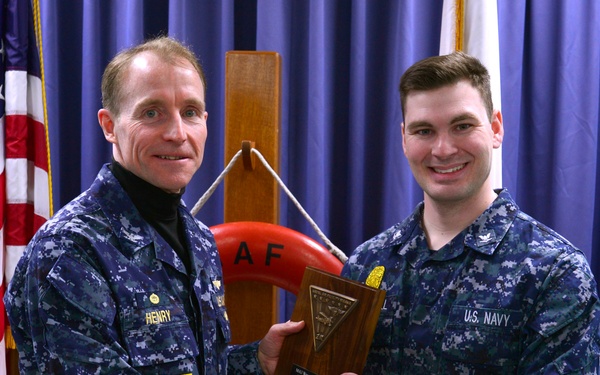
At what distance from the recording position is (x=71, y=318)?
0.97 meters

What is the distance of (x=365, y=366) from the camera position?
4.08ft

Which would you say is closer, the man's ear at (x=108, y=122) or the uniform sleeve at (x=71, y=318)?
the uniform sleeve at (x=71, y=318)

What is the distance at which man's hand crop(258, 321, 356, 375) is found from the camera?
125 centimetres

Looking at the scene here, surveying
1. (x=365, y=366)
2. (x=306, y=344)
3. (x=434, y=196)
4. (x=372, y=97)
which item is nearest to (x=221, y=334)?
(x=306, y=344)

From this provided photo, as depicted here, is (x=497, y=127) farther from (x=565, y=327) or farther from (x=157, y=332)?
(x=157, y=332)

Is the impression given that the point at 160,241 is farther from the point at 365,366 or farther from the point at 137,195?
the point at 365,366

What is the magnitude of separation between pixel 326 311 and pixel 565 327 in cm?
42

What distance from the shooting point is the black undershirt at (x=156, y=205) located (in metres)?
1.13

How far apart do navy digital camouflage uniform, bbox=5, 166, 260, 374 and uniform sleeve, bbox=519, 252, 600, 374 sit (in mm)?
581

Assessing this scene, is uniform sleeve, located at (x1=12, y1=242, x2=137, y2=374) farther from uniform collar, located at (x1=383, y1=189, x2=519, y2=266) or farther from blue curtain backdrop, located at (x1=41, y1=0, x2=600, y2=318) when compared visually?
blue curtain backdrop, located at (x1=41, y1=0, x2=600, y2=318)

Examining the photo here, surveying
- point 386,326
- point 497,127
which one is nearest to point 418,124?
point 497,127

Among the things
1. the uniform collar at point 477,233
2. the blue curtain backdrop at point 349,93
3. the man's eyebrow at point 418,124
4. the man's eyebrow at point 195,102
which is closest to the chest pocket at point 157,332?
the man's eyebrow at point 195,102

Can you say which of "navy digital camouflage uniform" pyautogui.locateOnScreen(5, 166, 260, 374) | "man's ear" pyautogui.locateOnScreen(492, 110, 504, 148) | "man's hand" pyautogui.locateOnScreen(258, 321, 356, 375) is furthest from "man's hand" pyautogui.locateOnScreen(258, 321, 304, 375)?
"man's ear" pyautogui.locateOnScreen(492, 110, 504, 148)

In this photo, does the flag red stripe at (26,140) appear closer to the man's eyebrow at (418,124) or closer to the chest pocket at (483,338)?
the man's eyebrow at (418,124)
